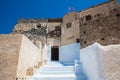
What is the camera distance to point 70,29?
15.1 metres

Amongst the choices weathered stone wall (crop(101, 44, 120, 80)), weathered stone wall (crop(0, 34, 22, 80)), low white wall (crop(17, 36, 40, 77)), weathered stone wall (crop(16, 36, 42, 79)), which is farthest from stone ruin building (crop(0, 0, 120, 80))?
weathered stone wall (crop(101, 44, 120, 80))

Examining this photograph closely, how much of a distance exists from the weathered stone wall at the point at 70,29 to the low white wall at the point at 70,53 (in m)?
0.58

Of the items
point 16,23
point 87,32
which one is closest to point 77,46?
point 87,32

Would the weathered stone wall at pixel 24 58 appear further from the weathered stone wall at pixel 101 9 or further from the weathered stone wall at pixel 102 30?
the weathered stone wall at pixel 101 9

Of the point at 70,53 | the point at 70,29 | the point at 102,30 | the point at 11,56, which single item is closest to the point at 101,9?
the point at 102,30

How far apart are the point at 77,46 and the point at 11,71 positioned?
9.50 m

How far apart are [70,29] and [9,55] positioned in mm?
10537

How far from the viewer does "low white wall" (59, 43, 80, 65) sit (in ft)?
44.0

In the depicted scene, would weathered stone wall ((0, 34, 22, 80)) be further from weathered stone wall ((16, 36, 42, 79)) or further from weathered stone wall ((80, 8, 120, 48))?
weathered stone wall ((80, 8, 120, 48))

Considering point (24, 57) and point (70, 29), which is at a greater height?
point (70, 29)

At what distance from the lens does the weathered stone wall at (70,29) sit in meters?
14.6

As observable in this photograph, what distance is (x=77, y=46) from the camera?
542 inches

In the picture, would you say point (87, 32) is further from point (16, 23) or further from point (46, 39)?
point (16, 23)

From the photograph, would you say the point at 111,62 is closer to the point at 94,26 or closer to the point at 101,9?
the point at 94,26
